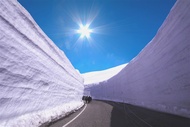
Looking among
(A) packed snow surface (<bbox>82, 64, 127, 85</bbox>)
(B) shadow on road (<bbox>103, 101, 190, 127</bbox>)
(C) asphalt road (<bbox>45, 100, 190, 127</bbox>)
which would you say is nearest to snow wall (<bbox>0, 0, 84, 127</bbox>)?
(C) asphalt road (<bbox>45, 100, 190, 127</bbox>)

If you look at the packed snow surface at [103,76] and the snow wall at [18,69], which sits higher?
the packed snow surface at [103,76]

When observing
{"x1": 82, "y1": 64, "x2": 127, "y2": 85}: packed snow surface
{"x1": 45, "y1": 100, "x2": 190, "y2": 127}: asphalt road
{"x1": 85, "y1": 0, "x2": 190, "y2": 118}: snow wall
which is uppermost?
{"x1": 82, "y1": 64, "x2": 127, "y2": 85}: packed snow surface

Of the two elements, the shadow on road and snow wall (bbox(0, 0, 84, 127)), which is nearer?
snow wall (bbox(0, 0, 84, 127))

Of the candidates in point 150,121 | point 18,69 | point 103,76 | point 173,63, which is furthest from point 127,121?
point 103,76

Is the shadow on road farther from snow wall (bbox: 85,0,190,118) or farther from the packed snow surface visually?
the packed snow surface

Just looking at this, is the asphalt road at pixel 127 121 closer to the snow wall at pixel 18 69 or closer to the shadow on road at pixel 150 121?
the shadow on road at pixel 150 121

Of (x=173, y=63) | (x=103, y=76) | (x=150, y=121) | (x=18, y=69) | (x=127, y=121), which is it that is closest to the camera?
(x=18, y=69)

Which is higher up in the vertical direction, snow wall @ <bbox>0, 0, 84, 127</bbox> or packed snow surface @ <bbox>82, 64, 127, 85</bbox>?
packed snow surface @ <bbox>82, 64, 127, 85</bbox>

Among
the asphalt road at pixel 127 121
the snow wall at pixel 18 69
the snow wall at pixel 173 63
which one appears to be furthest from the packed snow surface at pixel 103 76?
the snow wall at pixel 18 69

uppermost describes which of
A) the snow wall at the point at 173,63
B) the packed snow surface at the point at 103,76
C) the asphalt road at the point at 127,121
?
the packed snow surface at the point at 103,76

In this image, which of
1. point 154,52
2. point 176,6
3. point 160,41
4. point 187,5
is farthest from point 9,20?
point 154,52

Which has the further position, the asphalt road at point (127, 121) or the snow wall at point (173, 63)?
the snow wall at point (173, 63)

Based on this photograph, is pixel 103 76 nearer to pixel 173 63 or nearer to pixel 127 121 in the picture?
pixel 173 63

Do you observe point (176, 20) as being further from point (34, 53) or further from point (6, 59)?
point (6, 59)
